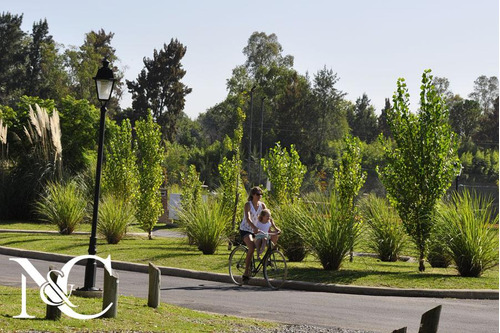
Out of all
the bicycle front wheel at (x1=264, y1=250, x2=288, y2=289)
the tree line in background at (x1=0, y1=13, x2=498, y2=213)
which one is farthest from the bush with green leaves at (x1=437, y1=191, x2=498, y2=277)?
the tree line in background at (x1=0, y1=13, x2=498, y2=213)

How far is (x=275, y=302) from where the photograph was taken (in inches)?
484

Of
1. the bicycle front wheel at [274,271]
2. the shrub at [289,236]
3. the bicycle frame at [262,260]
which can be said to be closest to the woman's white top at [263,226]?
the bicycle frame at [262,260]

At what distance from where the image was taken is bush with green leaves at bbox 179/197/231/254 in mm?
18516

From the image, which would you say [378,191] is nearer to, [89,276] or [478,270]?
[478,270]

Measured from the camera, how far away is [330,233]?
51.3 feet

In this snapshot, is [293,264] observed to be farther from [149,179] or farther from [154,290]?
[149,179]

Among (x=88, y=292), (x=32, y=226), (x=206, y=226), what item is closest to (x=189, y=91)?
(x=32, y=226)

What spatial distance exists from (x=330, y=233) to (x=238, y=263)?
214 cm

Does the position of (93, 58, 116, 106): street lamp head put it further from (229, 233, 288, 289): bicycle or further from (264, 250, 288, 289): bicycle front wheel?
(264, 250, 288, 289): bicycle front wheel

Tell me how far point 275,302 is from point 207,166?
59.5 meters

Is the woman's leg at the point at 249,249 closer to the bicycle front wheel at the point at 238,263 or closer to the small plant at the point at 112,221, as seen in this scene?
the bicycle front wheel at the point at 238,263

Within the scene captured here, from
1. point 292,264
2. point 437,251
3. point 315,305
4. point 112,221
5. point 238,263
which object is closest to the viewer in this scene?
point 315,305

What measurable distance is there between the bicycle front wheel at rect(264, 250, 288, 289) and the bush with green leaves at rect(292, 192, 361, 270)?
107 centimetres

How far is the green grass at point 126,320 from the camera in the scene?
8469 millimetres
